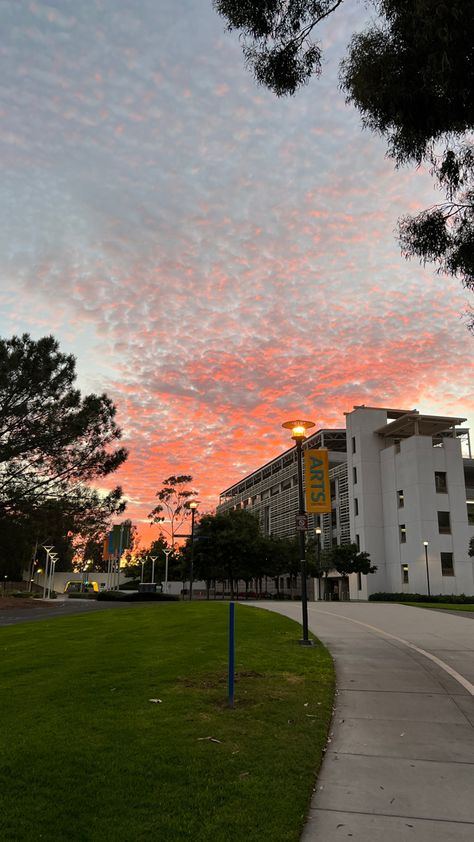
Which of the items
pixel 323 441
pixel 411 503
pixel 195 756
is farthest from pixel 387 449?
pixel 195 756

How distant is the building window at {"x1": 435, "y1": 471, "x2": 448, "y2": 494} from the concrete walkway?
169ft

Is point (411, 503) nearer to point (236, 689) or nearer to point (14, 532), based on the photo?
point (14, 532)

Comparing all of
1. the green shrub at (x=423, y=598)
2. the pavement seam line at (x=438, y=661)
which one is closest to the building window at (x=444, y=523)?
the green shrub at (x=423, y=598)

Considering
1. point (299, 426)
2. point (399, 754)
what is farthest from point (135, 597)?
point (399, 754)

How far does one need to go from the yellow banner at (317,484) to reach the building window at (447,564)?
154 ft

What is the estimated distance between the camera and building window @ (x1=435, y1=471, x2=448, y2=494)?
60562 mm

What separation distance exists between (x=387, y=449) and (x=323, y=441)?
1503 centimetres

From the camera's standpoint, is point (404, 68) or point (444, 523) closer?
point (404, 68)

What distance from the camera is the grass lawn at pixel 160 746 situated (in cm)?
416

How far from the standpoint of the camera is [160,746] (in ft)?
18.7

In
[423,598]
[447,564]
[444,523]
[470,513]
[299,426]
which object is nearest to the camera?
[299,426]

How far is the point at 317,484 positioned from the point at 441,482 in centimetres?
4891

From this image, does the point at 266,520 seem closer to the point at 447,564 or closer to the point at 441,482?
the point at 441,482

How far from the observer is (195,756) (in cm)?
547
